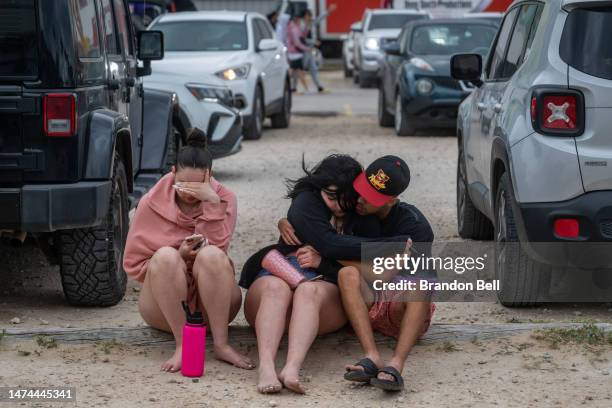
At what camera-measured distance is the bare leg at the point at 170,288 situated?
568 cm

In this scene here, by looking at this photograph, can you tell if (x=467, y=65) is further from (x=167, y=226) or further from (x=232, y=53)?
(x=232, y=53)

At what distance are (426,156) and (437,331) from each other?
8.93 meters

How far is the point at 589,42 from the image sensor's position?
628 cm

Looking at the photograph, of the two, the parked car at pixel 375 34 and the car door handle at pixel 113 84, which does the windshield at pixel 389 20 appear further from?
the car door handle at pixel 113 84

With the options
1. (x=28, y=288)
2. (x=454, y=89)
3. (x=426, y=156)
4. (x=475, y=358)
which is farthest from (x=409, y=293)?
(x=454, y=89)

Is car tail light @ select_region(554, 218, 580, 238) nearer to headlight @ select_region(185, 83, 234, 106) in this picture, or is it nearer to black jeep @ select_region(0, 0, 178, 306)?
black jeep @ select_region(0, 0, 178, 306)

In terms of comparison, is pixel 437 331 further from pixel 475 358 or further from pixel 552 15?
pixel 552 15

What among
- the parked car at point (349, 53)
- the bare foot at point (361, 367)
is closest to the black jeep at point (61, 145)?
the bare foot at point (361, 367)

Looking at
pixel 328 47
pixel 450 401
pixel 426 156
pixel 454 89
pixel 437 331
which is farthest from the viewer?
pixel 328 47

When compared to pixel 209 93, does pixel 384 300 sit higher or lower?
higher

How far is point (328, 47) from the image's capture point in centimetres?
3925

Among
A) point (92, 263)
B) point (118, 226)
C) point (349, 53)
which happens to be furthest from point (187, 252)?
point (349, 53)

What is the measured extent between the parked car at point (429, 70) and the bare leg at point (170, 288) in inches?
425

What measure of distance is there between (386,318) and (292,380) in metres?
0.76
